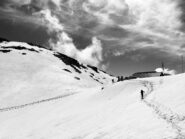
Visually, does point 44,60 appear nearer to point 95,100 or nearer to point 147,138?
point 95,100

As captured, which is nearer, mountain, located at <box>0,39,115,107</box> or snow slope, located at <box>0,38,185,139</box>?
snow slope, located at <box>0,38,185,139</box>

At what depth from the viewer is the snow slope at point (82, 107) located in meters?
18.4

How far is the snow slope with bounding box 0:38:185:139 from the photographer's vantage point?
60.3 feet

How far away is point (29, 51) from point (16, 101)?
84142mm

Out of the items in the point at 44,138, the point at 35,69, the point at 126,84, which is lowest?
the point at 44,138

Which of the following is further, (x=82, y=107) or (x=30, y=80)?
(x=30, y=80)

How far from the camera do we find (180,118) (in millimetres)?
16641

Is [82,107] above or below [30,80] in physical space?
below

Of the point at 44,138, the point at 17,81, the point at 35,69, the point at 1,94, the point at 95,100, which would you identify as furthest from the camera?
the point at 35,69

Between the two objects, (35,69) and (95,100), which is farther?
(35,69)

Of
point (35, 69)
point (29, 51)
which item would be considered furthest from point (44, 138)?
point (29, 51)

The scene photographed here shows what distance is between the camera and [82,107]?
1860 inches

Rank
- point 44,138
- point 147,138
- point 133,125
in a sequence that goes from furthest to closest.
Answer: point 44,138
point 133,125
point 147,138

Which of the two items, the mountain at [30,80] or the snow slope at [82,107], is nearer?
the snow slope at [82,107]
